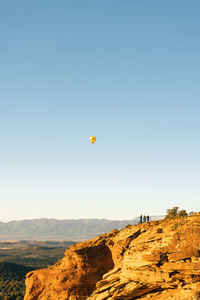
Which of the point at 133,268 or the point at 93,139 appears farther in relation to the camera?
the point at 93,139

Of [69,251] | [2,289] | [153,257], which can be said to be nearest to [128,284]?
[153,257]

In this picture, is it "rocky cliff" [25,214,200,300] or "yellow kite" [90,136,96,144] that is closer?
"rocky cliff" [25,214,200,300]

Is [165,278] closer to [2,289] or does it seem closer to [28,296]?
[28,296]

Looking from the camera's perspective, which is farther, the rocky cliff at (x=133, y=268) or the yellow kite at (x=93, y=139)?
the yellow kite at (x=93, y=139)

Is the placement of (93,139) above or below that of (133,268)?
above

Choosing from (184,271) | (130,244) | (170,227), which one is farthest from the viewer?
(130,244)

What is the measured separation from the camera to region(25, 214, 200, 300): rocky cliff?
19609mm

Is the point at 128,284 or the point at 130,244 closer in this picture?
the point at 128,284

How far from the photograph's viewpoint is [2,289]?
72250mm

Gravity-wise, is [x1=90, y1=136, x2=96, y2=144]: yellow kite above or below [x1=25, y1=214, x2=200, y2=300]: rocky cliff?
above

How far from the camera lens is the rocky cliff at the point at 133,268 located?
64.3 feet

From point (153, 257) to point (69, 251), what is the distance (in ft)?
44.0

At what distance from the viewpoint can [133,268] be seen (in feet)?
73.2

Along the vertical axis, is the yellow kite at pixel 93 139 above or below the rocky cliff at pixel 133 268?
above
